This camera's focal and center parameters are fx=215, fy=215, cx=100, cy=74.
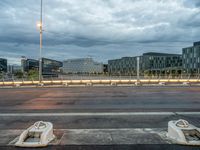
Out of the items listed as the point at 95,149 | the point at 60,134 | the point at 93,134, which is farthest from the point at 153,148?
the point at 60,134

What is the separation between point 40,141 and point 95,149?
1388 mm

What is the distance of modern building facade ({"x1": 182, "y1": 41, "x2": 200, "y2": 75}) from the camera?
9456cm

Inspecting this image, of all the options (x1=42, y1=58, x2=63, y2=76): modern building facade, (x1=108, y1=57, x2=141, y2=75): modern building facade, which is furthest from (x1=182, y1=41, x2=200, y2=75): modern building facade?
(x1=42, y1=58, x2=63, y2=76): modern building facade

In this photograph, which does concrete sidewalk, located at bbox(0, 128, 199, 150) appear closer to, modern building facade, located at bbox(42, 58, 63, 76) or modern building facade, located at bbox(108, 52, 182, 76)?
modern building facade, located at bbox(42, 58, 63, 76)

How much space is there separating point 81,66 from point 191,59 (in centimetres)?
7865

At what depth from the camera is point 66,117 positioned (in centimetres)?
899

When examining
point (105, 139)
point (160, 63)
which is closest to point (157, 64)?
point (160, 63)

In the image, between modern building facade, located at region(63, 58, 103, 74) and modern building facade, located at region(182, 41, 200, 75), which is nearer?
modern building facade, located at region(182, 41, 200, 75)

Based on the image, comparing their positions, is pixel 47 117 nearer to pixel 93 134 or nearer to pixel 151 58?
pixel 93 134

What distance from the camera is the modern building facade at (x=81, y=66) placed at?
152250mm

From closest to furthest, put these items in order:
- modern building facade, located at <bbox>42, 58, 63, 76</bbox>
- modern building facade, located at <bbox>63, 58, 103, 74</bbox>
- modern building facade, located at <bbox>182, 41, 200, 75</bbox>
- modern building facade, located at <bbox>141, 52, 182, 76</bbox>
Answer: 1. modern building facade, located at <bbox>42, 58, 63, 76</bbox>
2. modern building facade, located at <bbox>182, 41, 200, 75</bbox>
3. modern building facade, located at <bbox>141, 52, 182, 76</bbox>
4. modern building facade, located at <bbox>63, 58, 103, 74</bbox>

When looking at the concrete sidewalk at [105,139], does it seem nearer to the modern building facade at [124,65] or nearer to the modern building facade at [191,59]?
the modern building facade at [191,59]

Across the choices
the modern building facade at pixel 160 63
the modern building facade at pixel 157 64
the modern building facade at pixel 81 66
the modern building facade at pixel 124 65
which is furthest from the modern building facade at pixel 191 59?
the modern building facade at pixel 81 66

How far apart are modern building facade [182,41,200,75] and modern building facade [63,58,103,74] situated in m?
63.5
